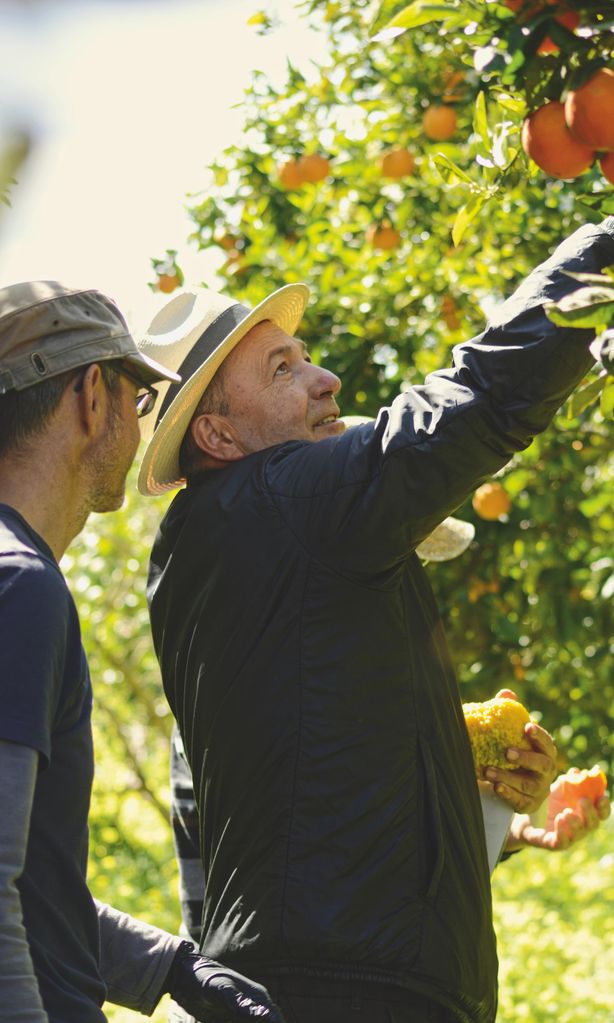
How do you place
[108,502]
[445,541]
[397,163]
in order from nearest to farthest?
[108,502] < [445,541] < [397,163]

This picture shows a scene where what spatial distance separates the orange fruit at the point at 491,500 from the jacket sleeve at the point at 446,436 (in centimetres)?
175

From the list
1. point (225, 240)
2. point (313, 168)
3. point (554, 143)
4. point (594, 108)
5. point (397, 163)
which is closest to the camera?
point (594, 108)

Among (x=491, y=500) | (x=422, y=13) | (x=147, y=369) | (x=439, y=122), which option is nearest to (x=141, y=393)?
(x=147, y=369)

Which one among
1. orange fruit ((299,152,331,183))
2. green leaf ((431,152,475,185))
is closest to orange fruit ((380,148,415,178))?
orange fruit ((299,152,331,183))

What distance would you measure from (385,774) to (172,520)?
586 millimetres

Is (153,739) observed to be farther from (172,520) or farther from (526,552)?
(172,520)

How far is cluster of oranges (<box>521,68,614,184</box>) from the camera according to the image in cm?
135

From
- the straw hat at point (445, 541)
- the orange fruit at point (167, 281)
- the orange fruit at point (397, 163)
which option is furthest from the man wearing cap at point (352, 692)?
the orange fruit at point (167, 281)

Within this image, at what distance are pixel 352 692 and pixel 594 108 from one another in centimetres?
92

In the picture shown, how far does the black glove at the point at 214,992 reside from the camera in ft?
5.76

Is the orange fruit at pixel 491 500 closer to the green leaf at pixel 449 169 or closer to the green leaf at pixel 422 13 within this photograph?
the green leaf at pixel 449 169

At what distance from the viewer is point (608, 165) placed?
150cm

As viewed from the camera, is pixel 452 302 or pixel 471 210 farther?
pixel 452 302

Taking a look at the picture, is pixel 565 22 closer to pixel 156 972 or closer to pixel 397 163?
pixel 156 972
